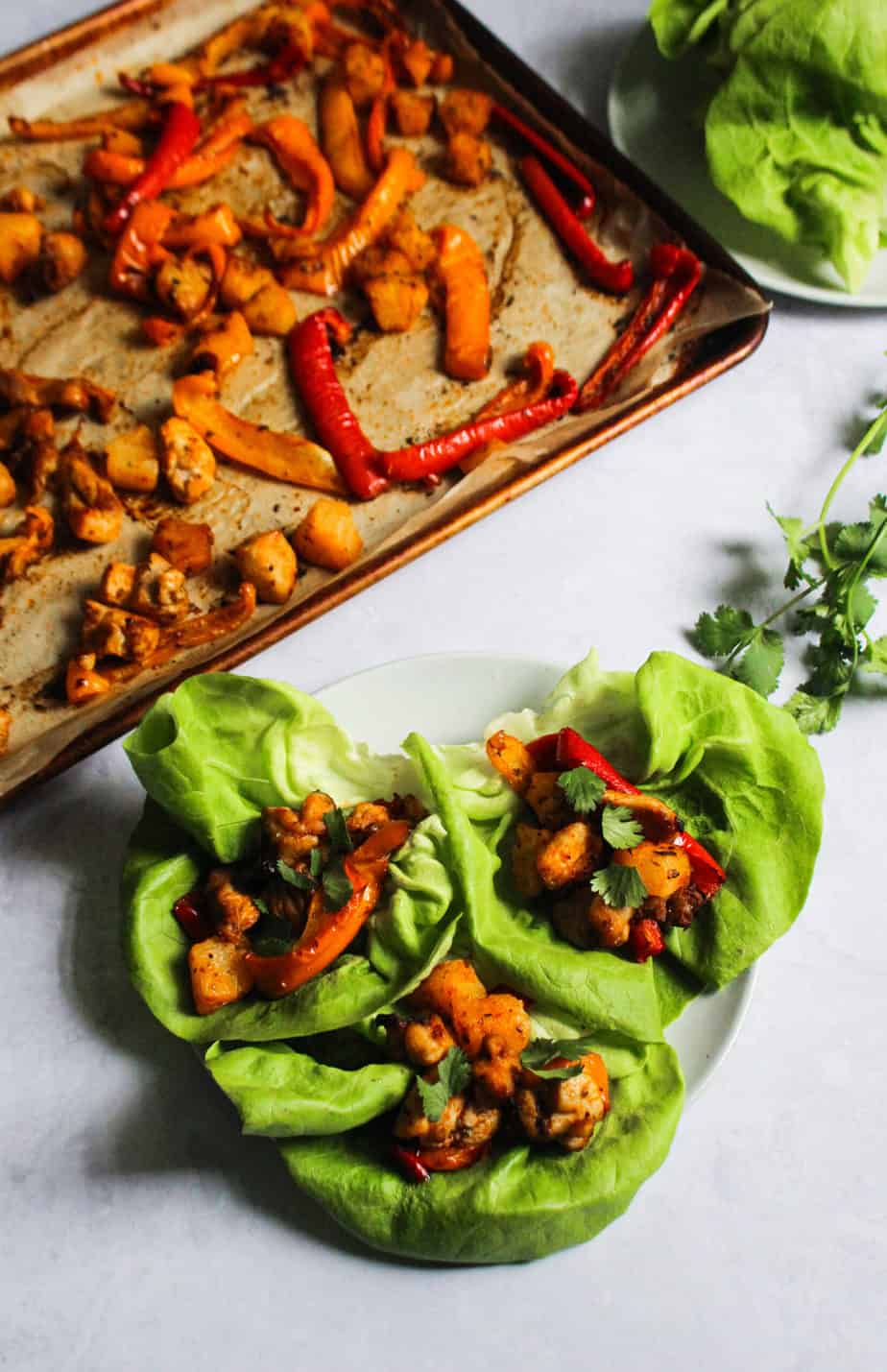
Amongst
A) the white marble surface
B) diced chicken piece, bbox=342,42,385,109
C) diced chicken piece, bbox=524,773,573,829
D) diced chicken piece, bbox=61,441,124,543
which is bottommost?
Result: the white marble surface

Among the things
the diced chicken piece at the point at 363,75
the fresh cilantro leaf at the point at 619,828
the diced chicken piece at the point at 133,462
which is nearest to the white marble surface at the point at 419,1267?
the diced chicken piece at the point at 133,462

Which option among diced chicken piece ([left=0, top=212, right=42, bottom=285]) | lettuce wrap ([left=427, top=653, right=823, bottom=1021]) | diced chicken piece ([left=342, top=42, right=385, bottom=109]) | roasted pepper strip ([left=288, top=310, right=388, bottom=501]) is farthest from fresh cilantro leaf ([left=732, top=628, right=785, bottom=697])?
diced chicken piece ([left=0, top=212, right=42, bottom=285])

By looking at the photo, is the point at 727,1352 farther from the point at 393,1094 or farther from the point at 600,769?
the point at 600,769

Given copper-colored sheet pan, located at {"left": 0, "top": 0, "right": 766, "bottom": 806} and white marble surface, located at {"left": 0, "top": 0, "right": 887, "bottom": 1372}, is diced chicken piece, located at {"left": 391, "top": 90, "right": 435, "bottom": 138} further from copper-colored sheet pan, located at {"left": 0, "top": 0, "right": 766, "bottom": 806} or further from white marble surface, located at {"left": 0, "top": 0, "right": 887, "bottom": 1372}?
white marble surface, located at {"left": 0, "top": 0, "right": 887, "bottom": 1372}

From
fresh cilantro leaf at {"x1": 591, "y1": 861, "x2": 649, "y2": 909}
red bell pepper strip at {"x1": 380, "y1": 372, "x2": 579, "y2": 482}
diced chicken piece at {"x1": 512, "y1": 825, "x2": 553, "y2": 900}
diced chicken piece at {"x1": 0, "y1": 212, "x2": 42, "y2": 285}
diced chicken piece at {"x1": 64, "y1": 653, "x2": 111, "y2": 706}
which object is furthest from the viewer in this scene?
diced chicken piece at {"x1": 0, "y1": 212, "x2": 42, "y2": 285}

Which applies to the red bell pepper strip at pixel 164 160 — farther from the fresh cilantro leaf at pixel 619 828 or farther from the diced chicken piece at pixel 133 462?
the fresh cilantro leaf at pixel 619 828

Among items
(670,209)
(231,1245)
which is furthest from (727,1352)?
(670,209)
